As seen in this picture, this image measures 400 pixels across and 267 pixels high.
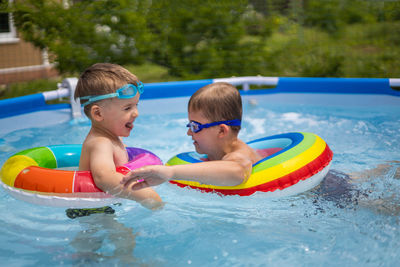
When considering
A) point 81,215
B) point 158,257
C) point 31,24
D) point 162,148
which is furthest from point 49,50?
point 158,257

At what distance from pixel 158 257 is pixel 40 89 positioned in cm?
661

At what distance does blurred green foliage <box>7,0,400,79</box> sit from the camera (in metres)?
8.10

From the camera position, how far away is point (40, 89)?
7953mm

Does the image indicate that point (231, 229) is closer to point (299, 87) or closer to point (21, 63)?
point (299, 87)

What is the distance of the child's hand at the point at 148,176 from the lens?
2107mm

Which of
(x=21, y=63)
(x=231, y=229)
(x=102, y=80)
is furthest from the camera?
(x=21, y=63)

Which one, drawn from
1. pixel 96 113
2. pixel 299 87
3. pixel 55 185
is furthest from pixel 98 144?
pixel 299 87

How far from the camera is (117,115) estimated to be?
2564 millimetres

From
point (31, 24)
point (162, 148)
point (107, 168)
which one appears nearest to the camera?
point (107, 168)

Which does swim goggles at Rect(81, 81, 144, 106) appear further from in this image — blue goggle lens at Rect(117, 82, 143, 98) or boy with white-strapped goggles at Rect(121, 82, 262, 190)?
boy with white-strapped goggles at Rect(121, 82, 262, 190)

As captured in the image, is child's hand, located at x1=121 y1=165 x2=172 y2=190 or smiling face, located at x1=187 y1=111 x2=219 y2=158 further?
smiling face, located at x1=187 y1=111 x2=219 y2=158

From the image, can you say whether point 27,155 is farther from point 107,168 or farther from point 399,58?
point 399,58

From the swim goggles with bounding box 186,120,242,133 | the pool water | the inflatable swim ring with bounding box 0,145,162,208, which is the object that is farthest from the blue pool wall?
the swim goggles with bounding box 186,120,242,133

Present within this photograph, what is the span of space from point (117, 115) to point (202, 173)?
25.6 inches
